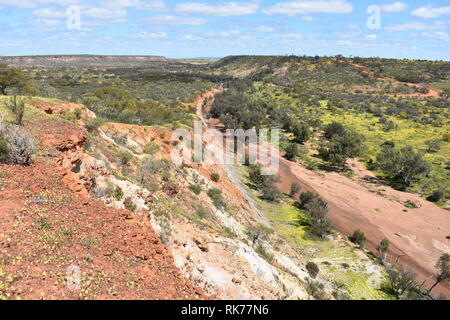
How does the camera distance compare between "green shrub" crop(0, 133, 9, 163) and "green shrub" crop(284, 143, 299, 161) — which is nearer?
"green shrub" crop(0, 133, 9, 163)

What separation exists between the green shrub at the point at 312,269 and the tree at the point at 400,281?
472 cm

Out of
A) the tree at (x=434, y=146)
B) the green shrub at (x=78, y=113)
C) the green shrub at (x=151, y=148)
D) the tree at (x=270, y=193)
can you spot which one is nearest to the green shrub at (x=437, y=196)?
the tree at (x=270, y=193)

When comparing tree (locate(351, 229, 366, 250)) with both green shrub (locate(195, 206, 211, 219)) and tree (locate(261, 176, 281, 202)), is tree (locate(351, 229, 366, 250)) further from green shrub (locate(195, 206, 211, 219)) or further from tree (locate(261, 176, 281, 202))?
green shrub (locate(195, 206, 211, 219))

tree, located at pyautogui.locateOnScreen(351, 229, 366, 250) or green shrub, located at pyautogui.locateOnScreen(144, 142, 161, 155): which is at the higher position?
green shrub, located at pyautogui.locateOnScreen(144, 142, 161, 155)

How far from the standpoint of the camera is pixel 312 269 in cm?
1830

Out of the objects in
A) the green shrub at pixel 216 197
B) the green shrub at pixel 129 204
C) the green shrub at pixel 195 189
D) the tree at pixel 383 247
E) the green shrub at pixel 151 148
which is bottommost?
the tree at pixel 383 247

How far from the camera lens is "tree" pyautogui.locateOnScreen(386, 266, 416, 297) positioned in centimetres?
1775

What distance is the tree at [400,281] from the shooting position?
58.2 ft

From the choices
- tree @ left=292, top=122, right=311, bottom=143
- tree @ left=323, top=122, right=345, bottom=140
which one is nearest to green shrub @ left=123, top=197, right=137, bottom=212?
tree @ left=292, top=122, right=311, bottom=143

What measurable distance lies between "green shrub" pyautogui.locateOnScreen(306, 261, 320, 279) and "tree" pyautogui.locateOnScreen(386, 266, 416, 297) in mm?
4717

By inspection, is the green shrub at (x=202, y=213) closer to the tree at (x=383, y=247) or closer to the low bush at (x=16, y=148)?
the low bush at (x=16, y=148)

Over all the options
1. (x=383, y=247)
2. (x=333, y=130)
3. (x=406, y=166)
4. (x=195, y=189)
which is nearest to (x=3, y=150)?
(x=195, y=189)
